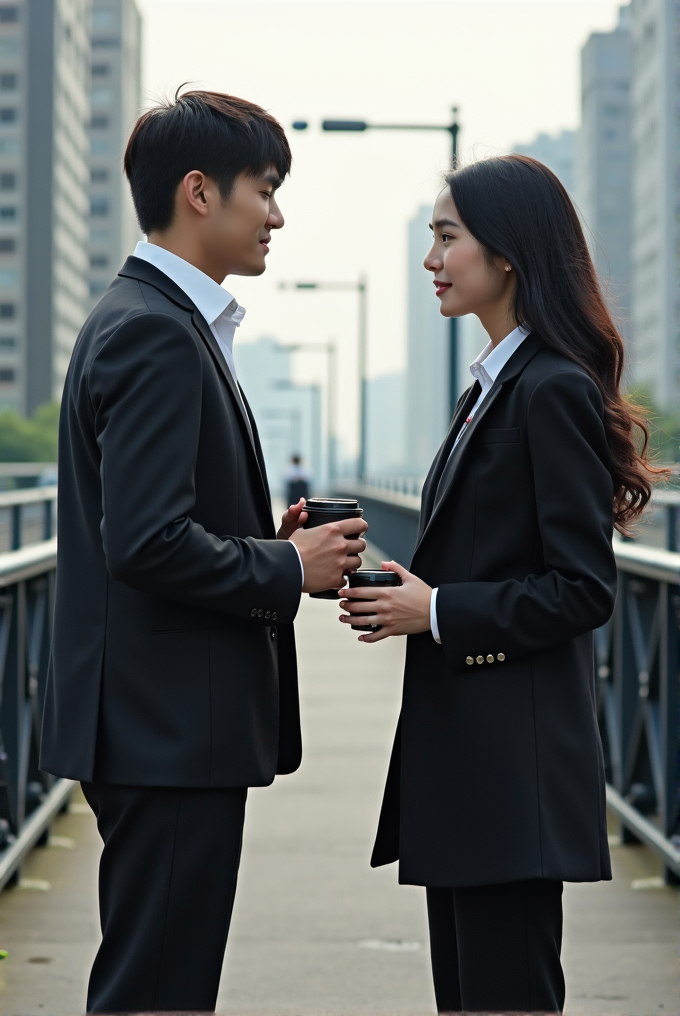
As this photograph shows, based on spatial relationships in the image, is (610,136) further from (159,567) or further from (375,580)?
(159,567)

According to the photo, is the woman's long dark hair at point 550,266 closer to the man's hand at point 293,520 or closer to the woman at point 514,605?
the woman at point 514,605

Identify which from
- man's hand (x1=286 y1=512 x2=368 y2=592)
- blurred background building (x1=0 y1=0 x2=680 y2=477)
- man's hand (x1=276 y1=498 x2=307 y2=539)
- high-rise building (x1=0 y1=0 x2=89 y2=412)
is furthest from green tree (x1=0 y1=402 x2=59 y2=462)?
man's hand (x1=286 y1=512 x2=368 y2=592)

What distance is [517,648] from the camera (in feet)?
8.14

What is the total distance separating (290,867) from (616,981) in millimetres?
1724

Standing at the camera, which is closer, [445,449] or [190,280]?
[190,280]

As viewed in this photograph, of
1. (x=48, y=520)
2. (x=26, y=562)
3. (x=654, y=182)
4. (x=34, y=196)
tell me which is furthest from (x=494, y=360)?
(x=34, y=196)

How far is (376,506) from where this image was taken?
25.0 m

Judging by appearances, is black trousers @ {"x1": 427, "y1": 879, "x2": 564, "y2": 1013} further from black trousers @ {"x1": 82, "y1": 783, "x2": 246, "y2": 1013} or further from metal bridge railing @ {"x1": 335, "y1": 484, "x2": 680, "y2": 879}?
metal bridge railing @ {"x1": 335, "y1": 484, "x2": 680, "y2": 879}

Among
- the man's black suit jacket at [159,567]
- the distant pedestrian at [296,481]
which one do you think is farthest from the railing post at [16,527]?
the distant pedestrian at [296,481]

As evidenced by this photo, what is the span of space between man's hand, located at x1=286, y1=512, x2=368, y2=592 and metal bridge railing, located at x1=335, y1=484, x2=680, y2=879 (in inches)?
102

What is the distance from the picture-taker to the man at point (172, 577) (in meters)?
2.34

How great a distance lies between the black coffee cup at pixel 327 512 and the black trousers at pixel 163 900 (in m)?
0.50

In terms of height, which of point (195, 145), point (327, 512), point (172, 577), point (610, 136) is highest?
point (610, 136)

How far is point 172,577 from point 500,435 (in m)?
0.67
